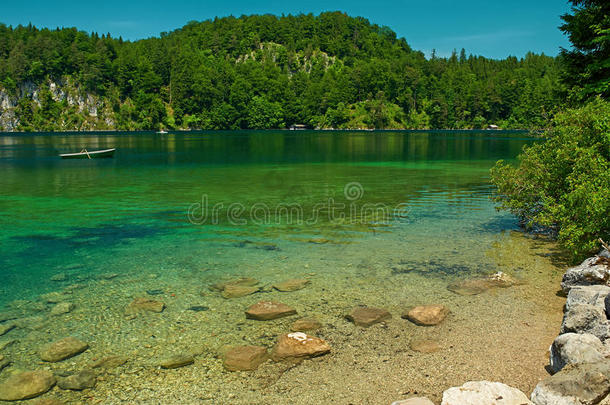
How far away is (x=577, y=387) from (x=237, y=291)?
32.6 ft

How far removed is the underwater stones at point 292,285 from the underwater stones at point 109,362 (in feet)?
18.6

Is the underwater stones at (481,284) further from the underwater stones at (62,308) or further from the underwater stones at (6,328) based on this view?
the underwater stones at (6,328)

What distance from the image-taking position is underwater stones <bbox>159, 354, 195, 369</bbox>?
32.9ft

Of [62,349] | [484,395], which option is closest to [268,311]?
[62,349]

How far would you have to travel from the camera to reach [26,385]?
933 centimetres

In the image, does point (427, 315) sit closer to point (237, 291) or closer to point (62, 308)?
point (237, 291)

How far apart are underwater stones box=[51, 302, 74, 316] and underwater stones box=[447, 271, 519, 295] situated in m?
12.1

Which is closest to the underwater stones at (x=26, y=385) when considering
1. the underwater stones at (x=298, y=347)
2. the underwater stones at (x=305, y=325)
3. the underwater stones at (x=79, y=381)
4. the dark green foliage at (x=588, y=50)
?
the underwater stones at (x=79, y=381)

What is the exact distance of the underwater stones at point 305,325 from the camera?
11.7m

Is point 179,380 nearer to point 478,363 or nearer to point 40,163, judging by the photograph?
point 478,363

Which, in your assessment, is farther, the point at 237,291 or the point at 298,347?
the point at 237,291

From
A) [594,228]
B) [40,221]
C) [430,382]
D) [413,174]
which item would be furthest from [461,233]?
[413,174]

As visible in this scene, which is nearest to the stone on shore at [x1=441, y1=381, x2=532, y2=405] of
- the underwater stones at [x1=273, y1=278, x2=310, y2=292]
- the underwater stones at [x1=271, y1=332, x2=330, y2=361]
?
the underwater stones at [x1=271, y1=332, x2=330, y2=361]

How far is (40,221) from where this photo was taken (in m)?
26.7
